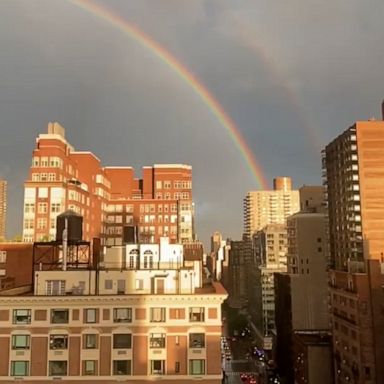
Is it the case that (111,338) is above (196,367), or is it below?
above

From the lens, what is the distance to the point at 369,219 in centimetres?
8681

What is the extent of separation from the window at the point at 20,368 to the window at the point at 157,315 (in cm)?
875

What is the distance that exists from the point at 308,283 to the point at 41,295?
74.6 meters

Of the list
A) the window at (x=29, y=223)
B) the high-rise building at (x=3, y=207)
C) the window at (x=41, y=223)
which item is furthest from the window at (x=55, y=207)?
the high-rise building at (x=3, y=207)

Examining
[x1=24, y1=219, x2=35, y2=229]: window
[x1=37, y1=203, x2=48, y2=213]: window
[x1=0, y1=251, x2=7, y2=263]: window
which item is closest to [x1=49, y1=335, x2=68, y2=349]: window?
[x1=0, y1=251, x2=7, y2=263]: window

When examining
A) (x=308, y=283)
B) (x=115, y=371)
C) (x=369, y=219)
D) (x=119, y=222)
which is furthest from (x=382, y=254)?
(x=115, y=371)

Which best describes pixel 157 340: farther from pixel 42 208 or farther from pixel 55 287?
pixel 42 208

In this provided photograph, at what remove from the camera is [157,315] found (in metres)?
34.2

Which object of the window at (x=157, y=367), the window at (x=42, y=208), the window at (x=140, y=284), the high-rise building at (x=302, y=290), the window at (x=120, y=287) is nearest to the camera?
the window at (x=157, y=367)

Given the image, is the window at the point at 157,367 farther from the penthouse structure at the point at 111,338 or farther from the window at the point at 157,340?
the window at the point at 157,340

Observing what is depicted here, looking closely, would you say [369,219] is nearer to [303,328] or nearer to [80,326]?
[303,328]

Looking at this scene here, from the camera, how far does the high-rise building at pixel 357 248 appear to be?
63719 mm

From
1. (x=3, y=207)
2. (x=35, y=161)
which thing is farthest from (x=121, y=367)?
(x=3, y=207)

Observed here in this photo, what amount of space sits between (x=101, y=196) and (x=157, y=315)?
64226mm
